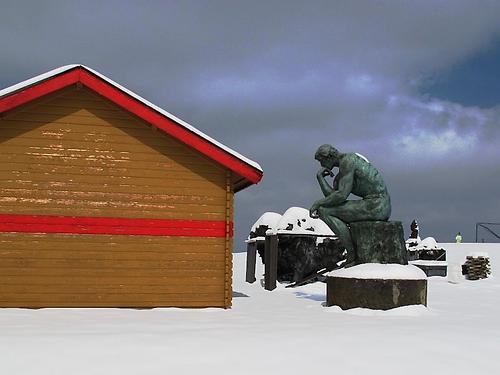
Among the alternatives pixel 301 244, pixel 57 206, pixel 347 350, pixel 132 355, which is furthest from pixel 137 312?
pixel 301 244

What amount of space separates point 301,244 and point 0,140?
9076 mm

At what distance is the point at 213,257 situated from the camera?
1039cm

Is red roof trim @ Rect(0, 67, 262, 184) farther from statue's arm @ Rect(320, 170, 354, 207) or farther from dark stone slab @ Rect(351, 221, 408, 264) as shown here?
dark stone slab @ Rect(351, 221, 408, 264)

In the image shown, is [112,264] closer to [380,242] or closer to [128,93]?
[128,93]

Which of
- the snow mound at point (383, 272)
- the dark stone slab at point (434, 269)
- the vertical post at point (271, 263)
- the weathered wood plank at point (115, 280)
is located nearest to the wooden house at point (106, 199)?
the weathered wood plank at point (115, 280)

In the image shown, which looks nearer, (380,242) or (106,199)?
(106,199)

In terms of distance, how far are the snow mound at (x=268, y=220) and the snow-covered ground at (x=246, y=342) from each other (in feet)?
30.5

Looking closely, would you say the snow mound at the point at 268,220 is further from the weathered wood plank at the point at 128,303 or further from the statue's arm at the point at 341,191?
the weathered wood plank at the point at 128,303

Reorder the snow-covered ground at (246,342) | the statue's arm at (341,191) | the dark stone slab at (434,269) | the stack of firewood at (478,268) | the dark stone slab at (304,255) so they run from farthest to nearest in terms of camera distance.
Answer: the dark stone slab at (434,269)
the stack of firewood at (478,268)
the dark stone slab at (304,255)
the statue's arm at (341,191)
the snow-covered ground at (246,342)

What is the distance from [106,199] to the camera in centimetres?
1009

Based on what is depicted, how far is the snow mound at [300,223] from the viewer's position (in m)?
17.3

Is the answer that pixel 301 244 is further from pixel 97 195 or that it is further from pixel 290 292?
pixel 97 195

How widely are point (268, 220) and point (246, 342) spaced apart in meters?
13.1

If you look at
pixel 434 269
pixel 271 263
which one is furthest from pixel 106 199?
pixel 434 269
